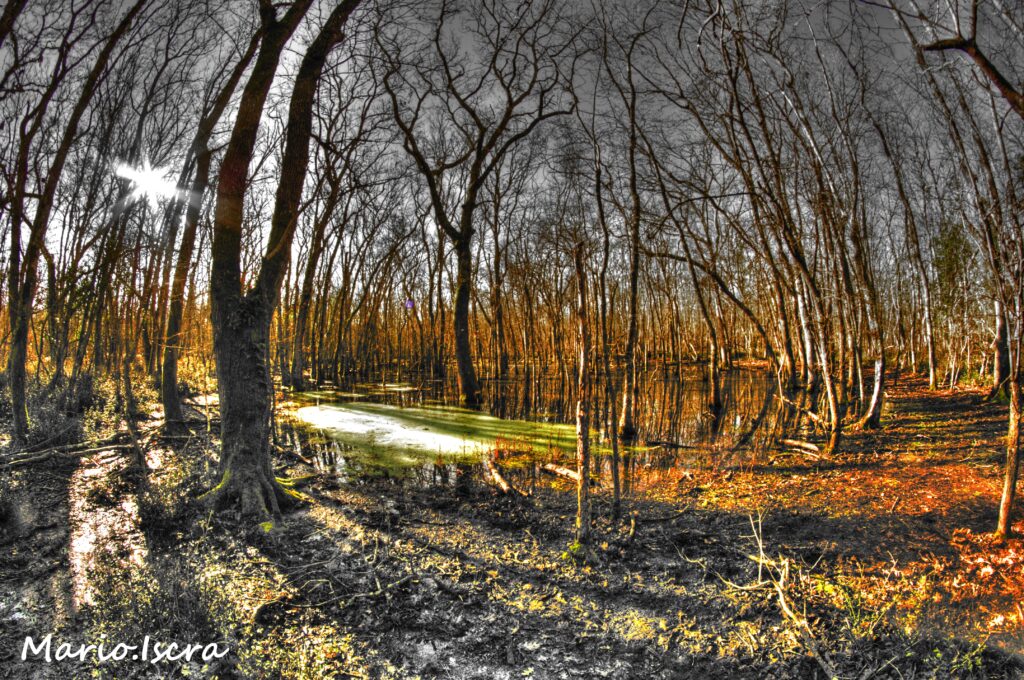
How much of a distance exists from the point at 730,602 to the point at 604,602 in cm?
85

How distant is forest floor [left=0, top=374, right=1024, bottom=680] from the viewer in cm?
263

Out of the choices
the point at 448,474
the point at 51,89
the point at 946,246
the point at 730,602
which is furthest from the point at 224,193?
the point at 946,246

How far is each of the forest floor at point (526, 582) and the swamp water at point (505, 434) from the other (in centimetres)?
122

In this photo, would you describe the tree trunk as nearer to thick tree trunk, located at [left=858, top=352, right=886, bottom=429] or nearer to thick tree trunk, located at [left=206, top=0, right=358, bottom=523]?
thick tree trunk, located at [left=206, top=0, right=358, bottom=523]

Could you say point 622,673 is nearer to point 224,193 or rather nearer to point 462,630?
point 462,630

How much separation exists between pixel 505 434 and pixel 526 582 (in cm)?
542

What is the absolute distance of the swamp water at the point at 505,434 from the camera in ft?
22.0

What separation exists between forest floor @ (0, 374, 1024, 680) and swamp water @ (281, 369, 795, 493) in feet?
4.01

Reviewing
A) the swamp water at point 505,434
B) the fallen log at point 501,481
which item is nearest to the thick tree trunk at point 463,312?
the swamp water at point 505,434

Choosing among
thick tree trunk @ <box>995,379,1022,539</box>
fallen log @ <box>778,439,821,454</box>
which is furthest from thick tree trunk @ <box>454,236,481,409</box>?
thick tree trunk @ <box>995,379,1022,539</box>

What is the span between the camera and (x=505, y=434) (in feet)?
29.2

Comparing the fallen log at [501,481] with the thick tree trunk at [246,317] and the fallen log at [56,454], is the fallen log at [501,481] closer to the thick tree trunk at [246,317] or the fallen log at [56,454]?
the thick tree trunk at [246,317]

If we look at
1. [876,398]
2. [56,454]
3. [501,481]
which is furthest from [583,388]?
[56,454]

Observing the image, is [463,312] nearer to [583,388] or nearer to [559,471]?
[559,471]
